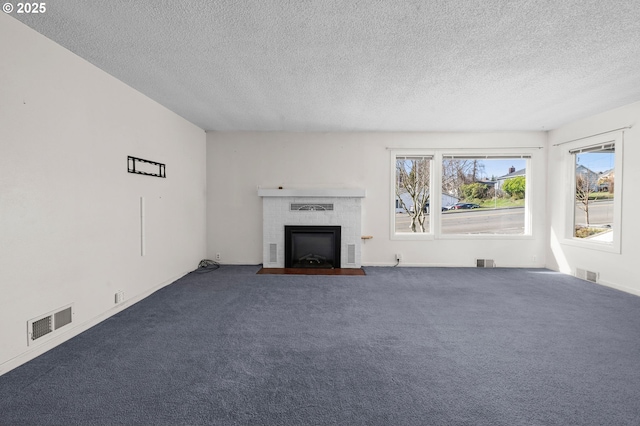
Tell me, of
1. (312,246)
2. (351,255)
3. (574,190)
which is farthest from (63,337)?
(574,190)

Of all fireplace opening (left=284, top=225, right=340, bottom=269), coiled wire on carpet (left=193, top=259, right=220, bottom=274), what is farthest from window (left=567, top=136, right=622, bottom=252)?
coiled wire on carpet (left=193, top=259, right=220, bottom=274)

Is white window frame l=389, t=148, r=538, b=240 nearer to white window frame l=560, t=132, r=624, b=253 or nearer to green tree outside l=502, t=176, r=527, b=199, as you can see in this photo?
green tree outside l=502, t=176, r=527, b=199

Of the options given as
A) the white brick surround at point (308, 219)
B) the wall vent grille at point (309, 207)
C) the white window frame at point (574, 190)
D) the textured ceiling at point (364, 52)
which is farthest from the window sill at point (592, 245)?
the wall vent grille at point (309, 207)

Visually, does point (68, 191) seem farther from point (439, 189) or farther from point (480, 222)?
point (480, 222)

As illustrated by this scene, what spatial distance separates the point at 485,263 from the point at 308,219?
329 cm

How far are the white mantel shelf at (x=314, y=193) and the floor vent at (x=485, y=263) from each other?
2.42m

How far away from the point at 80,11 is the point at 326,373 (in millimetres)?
2999

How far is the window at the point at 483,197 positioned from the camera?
Result: 17.1 feet

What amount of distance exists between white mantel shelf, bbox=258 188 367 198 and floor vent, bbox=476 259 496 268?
7.95 feet

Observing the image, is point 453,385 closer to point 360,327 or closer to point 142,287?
point 360,327

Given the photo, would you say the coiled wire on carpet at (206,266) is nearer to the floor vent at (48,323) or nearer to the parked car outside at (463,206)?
the floor vent at (48,323)

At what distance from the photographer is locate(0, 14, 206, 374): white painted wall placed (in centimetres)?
199

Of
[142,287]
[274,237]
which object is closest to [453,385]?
[142,287]

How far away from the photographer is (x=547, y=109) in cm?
388
